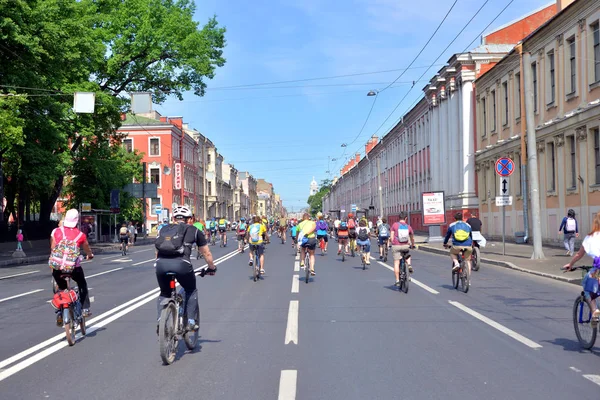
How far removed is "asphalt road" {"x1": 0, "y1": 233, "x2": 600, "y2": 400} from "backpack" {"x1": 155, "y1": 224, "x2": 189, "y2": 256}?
1177mm

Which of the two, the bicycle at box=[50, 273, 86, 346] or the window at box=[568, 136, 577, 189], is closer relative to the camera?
the bicycle at box=[50, 273, 86, 346]

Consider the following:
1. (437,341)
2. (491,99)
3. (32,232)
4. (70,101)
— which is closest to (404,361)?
(437,341)

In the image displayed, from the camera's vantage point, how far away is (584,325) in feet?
24.7

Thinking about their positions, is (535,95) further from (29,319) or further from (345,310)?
(29,319)

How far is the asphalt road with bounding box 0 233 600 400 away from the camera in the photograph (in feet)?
19.3

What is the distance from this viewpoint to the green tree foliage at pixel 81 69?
2644 centimetres

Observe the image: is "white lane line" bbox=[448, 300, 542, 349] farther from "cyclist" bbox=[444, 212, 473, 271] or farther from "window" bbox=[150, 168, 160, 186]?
"window" bbox=[150, 168, 160, 186]

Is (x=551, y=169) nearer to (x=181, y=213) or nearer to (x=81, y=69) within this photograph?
(x=81, y=69)

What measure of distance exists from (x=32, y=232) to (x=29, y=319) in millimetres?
33247

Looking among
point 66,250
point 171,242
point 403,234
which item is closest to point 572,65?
point 403,234

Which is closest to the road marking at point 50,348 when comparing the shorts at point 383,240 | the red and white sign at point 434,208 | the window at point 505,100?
the shorts at point 383,240

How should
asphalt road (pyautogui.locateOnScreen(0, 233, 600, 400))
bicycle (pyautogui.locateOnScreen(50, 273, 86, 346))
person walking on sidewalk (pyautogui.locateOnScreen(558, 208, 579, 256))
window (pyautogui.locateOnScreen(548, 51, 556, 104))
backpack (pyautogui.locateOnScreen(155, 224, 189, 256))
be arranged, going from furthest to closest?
window (pyautogui.locateOnScreen(548, 51, 556, 104)) → person walking on sidewalk (pyautogui.locateOnScreen(558, 208, 579, 256)) → bicycle (pyautogui.locateOnScreen(50, 273, 86, 346)) → backpack (pyautogui.locateOnScreen(155, 224, 189, 256)) → asphalt road (pyautogui.locateOnScreen(0, 233, 600, 400))


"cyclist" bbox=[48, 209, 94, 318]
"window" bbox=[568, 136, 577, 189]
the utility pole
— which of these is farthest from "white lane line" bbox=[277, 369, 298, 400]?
"window" bbox=[568, 136, 577, 189]

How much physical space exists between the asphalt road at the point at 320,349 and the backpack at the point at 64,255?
38.6 inches
